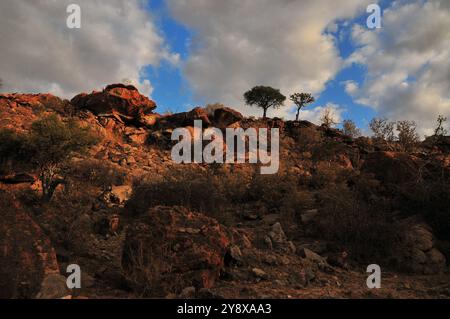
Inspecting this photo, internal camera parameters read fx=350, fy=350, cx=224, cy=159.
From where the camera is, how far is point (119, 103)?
64.0 ft

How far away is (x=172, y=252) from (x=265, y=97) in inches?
971

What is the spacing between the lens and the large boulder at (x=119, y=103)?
19.1 m

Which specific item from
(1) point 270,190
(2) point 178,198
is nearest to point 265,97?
(1) point 270,190

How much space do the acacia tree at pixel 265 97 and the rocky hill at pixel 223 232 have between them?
14183 mm

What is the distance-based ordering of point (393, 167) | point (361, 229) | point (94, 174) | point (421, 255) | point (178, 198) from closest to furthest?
point (421, 255) < point (361, 229) < point (178, 198) < point (393, 167) < point (94, 174)

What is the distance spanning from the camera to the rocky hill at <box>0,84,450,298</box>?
14.1ft

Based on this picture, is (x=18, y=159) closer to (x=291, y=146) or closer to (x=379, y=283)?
(x=379, y=283)

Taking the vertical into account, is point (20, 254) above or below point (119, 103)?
below

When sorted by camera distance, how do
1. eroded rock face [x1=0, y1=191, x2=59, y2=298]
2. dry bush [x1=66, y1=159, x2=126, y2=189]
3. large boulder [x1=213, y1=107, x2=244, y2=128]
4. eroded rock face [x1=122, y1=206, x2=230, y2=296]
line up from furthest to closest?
large boulder [x1=213, y1=107, x2=244, y2=128] < dry bush [x1=66, y1=159, x2=126, y2=189] < eroded rock face [x1=122, y1=206, x2=230, y2=296] < eroded rock face [x1=0, y1=191, x2=59, y2=298]

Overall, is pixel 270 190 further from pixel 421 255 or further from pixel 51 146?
pixel 51 146

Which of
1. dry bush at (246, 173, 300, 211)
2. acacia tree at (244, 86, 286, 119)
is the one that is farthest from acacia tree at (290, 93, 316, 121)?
dry bush at (246, 173, 300, 211)

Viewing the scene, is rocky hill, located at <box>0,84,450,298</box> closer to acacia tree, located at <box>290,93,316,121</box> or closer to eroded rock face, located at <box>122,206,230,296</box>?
eroded rock face, located at <box>122,206,230,296</box>

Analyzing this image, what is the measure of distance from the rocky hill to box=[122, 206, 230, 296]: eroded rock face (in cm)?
1
